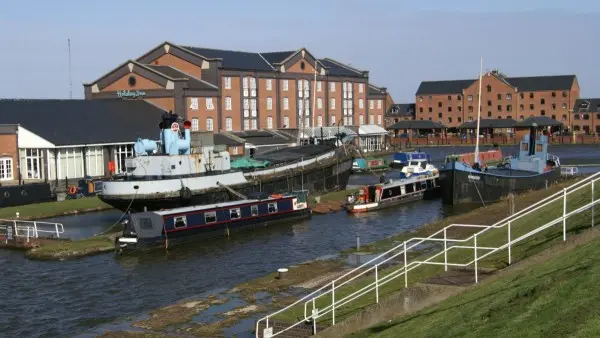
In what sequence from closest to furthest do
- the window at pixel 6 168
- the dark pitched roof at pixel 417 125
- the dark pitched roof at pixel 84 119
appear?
the window at pixel 6 168 < the dark pitched roof at pixel 84 119 < the dark pitched roof at pixel 417 125

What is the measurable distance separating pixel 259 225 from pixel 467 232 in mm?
14203

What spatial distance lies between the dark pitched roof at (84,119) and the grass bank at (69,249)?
27724mm

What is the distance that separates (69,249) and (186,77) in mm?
50040

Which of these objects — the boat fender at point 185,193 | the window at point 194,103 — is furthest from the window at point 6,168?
the boat fender at point 185,193

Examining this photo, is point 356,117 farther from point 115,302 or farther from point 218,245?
point 115,302

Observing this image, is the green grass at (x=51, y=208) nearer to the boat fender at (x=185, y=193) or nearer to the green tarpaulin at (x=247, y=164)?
the green tarpaulin at (x=247, y=164)

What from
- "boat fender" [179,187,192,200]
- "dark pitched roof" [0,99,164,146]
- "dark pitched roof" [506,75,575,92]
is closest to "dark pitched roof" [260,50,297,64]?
"dark pitched roof" [0,99,164,146]

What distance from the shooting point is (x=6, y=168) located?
66.2 m

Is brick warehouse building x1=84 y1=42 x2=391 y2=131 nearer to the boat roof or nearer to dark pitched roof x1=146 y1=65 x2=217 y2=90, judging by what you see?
dark pitched roof x1=146 y1=65 x2=217 y2=90

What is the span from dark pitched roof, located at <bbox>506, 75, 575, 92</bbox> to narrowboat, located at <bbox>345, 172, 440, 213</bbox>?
90655mm

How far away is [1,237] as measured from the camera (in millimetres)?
42594

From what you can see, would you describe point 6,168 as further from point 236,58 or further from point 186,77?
point 236,58

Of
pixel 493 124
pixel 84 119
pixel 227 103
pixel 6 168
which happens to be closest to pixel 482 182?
pixel 84 119

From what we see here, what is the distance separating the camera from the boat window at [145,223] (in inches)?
1586
